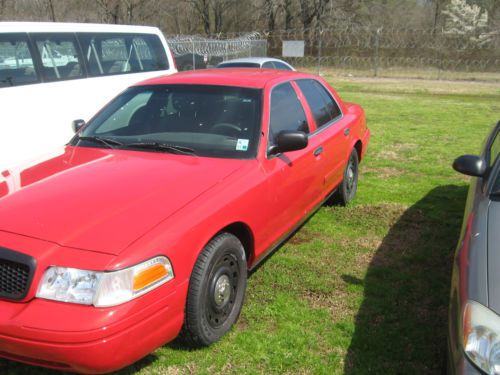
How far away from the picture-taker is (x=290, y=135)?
3666mm

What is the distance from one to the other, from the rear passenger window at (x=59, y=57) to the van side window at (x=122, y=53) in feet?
0.64

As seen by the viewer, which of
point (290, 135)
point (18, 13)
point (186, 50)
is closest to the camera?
point (290, 135)

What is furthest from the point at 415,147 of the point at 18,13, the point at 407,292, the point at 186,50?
the point at 18,13

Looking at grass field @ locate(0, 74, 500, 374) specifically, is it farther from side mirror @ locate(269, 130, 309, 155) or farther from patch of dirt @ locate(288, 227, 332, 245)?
side mirror @ locate(269, 130, 309, 155)

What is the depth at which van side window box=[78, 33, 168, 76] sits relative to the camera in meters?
7.40

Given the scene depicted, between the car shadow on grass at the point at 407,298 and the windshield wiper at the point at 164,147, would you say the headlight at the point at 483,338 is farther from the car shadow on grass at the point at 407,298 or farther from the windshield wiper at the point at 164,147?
the windshield wiper at the point at 164,147

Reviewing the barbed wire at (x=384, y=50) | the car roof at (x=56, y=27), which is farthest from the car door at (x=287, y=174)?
the barbed wire at (x=384, y=50)

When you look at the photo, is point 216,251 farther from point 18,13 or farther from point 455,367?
point 18,13

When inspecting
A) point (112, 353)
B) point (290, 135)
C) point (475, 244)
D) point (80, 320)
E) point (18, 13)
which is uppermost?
point (18, 13)

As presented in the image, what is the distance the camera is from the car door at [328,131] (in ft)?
15.5

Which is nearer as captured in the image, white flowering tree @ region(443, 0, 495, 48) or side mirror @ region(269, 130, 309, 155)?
side mirror @ region(269, 130, 309, 155)

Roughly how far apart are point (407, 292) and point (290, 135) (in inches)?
59.8

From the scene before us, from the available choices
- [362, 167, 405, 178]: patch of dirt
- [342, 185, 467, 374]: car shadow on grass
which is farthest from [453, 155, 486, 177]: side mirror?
[362, 167, 405, 178]: patch of dirt

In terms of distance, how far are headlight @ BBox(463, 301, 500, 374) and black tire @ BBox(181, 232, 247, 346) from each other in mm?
1367
